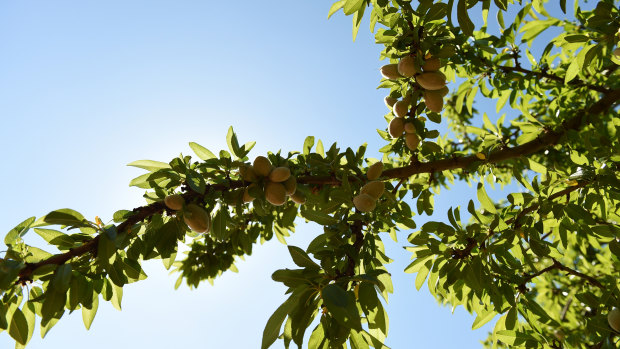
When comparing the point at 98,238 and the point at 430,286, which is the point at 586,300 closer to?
A: the point at 430,286

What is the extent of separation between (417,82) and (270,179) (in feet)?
2.60

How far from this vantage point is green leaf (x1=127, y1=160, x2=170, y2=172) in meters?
1.48

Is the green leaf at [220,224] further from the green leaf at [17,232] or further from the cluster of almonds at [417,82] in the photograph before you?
the cluster of almonds at [417,82]

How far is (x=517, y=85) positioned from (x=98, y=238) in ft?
7.41

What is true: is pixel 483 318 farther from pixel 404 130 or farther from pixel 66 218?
pixel 66 218

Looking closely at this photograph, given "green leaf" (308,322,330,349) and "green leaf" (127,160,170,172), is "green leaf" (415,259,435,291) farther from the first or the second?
"green leaf" (127,160,170,172)

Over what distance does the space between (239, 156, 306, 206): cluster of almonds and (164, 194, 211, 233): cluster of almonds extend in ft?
0.56

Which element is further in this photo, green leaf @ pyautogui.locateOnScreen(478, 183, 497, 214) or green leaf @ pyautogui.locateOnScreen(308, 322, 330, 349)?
green leaf @ pyautogui.locateOnScreen(478, 183, 497, 214)

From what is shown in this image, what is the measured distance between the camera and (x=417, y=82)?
5.73 ft

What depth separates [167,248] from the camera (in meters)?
1.39

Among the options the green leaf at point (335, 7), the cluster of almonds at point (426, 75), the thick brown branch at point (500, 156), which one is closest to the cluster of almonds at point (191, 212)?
the thick brown branch at point (500, 156)

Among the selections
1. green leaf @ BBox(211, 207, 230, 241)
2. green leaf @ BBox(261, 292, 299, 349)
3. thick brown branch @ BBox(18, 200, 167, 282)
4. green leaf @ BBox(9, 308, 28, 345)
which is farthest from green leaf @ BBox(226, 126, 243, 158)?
green leaf @ BBox(9, 308, 28, 345)

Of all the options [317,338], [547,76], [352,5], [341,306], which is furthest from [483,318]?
[547,76]

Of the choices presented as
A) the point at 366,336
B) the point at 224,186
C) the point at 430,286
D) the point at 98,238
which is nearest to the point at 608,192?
the point at 430,286
